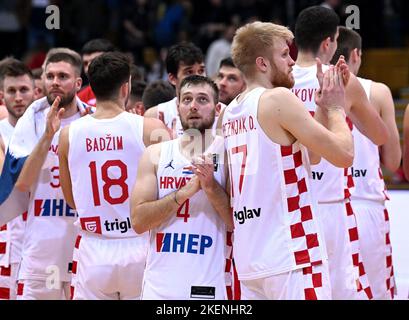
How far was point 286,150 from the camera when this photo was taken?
577 centimetres

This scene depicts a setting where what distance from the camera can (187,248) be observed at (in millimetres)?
6324

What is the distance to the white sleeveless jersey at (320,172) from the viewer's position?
6.80m

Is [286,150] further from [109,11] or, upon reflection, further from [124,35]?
[109,11]

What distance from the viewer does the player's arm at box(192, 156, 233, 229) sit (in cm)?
613

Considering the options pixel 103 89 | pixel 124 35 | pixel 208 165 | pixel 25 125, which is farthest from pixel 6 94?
pixel 124 35

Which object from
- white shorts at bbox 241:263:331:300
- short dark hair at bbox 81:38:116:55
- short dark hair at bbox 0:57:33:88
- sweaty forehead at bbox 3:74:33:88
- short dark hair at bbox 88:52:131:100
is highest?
short dark hair at bbox 81:38:116:55

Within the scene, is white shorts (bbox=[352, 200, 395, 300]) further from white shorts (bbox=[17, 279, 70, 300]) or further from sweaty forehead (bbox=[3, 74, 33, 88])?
sweaty forehead (bbox=[3, 74, 33, 88])

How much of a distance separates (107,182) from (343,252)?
1.60 metres

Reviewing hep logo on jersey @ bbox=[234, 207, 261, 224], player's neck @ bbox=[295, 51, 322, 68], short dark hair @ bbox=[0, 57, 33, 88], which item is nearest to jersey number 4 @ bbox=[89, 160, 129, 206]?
hep logo on jersey @ bbox=[234, 207, 261, 224]

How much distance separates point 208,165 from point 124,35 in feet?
33.9

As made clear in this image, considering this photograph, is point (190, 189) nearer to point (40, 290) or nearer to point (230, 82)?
point (40, 290)

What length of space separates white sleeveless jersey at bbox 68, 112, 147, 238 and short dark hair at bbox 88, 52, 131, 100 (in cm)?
18

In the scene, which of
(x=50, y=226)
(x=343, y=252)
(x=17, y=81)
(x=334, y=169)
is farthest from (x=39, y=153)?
(x=343, y=252)

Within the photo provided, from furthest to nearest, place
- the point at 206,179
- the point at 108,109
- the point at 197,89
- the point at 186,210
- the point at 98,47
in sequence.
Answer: the point at 98,47
the point at 108,109
the point at 197,89
the point at 186,210
the point at 206,179
